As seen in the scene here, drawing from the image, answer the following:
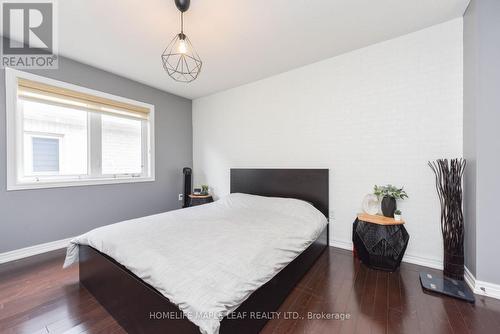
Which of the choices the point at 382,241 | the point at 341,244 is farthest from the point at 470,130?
the point at 341,244

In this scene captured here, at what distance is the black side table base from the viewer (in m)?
1.63

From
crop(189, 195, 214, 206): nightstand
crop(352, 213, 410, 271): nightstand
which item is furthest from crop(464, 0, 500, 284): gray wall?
crop(189, 195, 214, 206): nightstand

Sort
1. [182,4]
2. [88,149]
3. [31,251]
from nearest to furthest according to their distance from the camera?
[182,4] < [31,251] < [88,149]

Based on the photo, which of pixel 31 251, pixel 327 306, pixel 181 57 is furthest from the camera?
pixel 181 57

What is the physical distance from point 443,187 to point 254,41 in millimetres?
2476

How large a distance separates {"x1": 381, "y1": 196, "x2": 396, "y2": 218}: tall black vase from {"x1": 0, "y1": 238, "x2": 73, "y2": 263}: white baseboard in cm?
396

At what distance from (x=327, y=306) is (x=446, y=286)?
111 centimetres

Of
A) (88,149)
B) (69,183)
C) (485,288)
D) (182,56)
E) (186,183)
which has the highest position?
(182,56)

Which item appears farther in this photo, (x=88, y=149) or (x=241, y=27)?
(x=88, y=149)

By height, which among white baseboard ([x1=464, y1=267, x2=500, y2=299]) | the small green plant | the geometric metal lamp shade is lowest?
white baseboard ([x1=464, y1=267, x2=500, y2=299])

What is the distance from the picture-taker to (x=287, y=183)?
117 inches

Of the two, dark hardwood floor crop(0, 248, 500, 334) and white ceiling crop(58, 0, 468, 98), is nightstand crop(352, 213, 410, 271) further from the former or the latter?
white ceiling crop(58, 0, 468, 98)

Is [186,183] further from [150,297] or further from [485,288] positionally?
[485,288]

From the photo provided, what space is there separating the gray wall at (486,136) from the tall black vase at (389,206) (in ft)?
1.93
